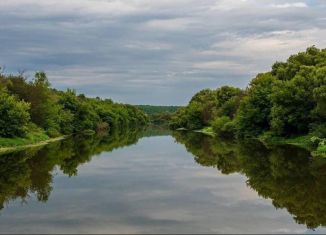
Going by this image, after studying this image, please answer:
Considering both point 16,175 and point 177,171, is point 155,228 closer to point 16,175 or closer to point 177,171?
point 16,175

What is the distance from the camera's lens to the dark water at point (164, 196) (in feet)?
65.2

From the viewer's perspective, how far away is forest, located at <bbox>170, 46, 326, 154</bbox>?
6244cm

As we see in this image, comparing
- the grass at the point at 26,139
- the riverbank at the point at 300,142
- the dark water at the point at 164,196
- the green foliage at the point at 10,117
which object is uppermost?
the green foliage at the point at 10,117

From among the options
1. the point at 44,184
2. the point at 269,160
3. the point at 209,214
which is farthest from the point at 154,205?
the point at 269,160

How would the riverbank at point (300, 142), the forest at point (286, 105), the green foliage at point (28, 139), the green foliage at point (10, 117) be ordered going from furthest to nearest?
the green foliage at point (10, 117) < the forest at point (286, 105) < the green foliage at point (28, 139) < the riverbank at point (300, 142)

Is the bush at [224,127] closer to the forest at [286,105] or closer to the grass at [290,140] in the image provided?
the forest at [286,105]

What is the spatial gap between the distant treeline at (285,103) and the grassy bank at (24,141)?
31.7 metres

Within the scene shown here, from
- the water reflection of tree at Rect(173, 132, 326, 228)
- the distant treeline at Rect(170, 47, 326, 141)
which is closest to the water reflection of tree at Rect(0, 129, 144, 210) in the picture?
the water reflection of tree at Rect(173, 132, 326, 228)

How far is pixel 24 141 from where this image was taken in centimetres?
6612

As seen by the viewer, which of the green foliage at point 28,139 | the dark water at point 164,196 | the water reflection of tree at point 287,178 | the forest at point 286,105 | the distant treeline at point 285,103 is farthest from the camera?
the distant treeline at point 285,103

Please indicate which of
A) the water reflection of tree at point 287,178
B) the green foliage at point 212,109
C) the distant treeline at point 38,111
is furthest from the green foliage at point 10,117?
the green foliage at point 212,109

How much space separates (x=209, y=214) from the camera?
73.1ft

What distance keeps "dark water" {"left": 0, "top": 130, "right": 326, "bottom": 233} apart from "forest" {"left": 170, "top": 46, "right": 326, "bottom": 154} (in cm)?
1473

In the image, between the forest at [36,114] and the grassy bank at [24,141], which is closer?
the grassy bank at [24,141]
